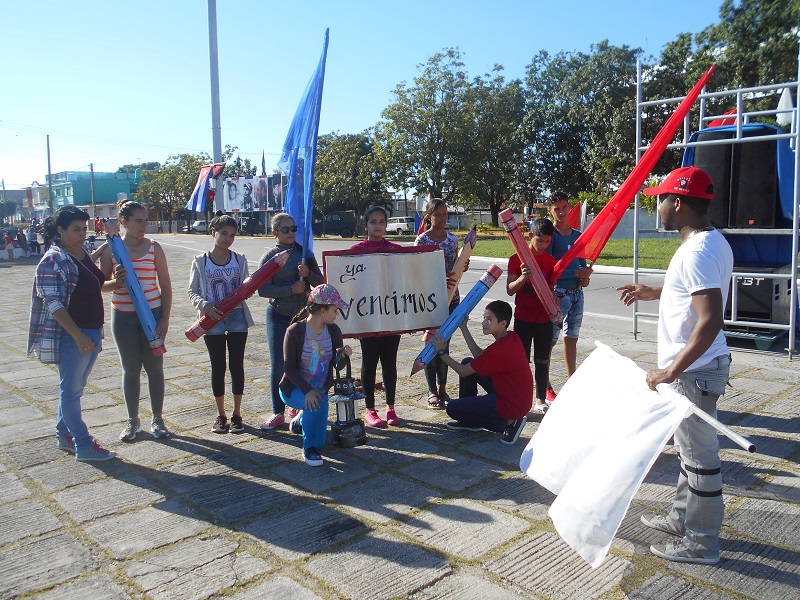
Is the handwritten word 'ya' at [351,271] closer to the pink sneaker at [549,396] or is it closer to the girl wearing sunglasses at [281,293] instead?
the girl wearing sunglasses at [281,293]

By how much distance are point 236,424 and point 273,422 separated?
30cm

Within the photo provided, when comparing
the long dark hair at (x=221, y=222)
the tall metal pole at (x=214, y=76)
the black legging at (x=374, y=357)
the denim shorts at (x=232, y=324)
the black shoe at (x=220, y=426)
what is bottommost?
the black shoe at (x=220, y=426)

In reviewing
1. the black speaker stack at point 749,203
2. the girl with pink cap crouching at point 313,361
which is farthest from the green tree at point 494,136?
the girl with pink cap crouching at point 313,361

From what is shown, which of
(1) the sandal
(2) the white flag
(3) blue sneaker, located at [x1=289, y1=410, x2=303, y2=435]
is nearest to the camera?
(2) the white flag

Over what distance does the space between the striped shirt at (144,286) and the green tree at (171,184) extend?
6755 centimetres

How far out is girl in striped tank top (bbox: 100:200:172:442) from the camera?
5.05 metres

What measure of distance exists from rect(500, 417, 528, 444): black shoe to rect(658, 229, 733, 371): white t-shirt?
1.88 m

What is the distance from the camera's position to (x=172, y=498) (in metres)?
4.08

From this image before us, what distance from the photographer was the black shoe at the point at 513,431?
492 cm

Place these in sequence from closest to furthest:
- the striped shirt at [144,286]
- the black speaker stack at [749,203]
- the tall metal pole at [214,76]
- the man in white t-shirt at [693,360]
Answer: the man in white t-shirt at [693,360] < the striped shirt at [144,286] < the black speaker stack at [749,203] < the tall metal pole at [214,76]

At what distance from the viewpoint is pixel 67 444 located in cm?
497

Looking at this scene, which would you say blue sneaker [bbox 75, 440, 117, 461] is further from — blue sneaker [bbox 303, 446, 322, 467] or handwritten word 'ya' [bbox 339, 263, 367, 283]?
handwritten word 'ya' [bbox 339, 263, 367, 283]

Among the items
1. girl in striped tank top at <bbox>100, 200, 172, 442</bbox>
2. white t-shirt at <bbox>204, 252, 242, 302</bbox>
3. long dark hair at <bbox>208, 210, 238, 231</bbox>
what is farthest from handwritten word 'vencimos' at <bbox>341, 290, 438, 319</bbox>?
girl in striped tank top at <bbox>100, 200, 172, 442</bbox>

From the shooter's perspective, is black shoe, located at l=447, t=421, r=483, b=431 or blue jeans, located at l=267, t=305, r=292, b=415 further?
blue jeans, located at l=267, t=305, r=292, b=415
